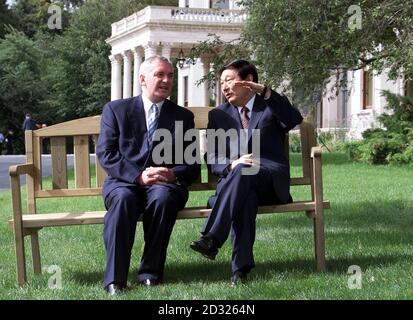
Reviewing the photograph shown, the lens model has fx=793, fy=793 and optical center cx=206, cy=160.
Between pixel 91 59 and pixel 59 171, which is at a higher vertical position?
pixel 91 59

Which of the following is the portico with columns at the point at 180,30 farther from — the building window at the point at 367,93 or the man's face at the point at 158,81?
the man's face at the point at 158,81

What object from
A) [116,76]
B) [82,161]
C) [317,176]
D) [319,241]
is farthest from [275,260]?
[116,76]

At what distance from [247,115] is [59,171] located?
1.57m

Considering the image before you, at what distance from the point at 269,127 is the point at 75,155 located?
158 centimetres

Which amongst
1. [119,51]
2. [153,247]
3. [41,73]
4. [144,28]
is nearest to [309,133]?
[153,247]

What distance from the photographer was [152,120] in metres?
5.95

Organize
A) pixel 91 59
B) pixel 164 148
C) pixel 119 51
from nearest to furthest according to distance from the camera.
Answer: pixel 164 148
pixel 119 51
pixel 91 59

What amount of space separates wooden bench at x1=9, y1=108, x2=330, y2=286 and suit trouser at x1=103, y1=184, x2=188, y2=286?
177 mm

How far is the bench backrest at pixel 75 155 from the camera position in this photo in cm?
614

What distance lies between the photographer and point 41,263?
665 cm

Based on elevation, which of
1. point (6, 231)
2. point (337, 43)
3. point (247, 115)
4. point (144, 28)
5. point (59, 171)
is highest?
point (144, 28)

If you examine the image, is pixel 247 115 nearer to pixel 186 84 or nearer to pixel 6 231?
pixel 6 231

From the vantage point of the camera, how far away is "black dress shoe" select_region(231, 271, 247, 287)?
17.7 feet

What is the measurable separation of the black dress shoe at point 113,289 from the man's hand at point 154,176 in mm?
790
